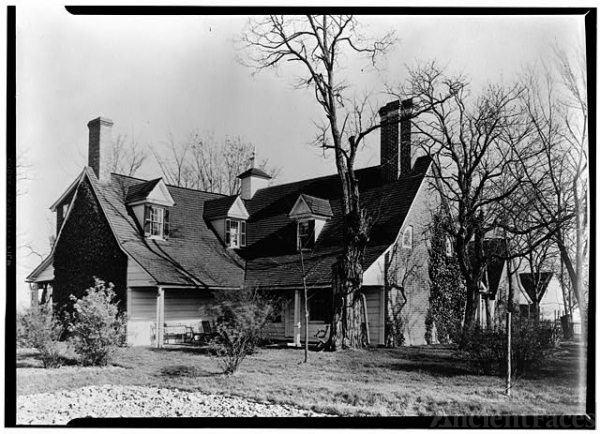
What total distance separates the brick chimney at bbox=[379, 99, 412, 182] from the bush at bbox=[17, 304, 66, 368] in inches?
247

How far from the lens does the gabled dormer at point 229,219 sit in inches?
454

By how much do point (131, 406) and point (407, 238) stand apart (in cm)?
579

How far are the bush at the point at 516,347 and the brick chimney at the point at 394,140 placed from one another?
330 centimetres

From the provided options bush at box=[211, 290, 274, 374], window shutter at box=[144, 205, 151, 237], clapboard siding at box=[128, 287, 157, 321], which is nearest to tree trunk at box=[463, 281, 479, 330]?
bush at box=[211, 290, 274, 374]

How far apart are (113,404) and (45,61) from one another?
17.6 ft

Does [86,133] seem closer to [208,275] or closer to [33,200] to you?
[33,200]

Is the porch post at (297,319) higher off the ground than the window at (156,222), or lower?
lower

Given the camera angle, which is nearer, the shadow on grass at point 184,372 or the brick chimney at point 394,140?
the shadow on grass at point 184,372

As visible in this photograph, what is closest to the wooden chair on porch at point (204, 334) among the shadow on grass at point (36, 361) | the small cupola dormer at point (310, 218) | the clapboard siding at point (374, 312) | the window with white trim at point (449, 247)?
the shadow on grass at point (36, 361)

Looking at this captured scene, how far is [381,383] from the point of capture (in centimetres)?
987

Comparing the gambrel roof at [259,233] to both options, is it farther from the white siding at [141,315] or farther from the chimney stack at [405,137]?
the white siding at [141,315]

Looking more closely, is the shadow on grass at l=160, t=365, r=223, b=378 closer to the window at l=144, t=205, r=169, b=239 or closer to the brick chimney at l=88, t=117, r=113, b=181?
the window at l=144, t=205, r=169, b=239

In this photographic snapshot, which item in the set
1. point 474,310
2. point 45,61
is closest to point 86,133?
point 45,61

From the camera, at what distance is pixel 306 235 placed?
37.6 feet
